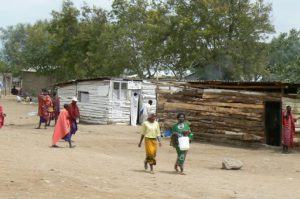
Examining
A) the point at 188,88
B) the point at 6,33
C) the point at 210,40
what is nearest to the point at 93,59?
the point at 210,40

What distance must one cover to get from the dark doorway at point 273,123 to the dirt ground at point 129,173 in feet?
5.01

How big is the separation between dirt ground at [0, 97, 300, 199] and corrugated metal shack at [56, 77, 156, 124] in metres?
9.62

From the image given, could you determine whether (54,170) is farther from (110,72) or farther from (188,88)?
(110,72)

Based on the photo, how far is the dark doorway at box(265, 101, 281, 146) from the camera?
20.6m

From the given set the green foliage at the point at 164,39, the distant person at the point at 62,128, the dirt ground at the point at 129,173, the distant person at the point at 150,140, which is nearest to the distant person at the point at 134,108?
the green foliage at the point at 164,39

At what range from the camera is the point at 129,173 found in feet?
38.5

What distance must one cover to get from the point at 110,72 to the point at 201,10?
10.1 meters

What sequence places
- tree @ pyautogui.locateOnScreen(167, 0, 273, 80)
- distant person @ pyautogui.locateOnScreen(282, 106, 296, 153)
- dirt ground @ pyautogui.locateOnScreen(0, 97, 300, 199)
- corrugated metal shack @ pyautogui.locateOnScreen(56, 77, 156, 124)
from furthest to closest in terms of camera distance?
tree @ pyautogui.locateOnScreen(167, 0, 273, 80) → corrugated metal shack @ pyautogui.locateOnScreen(56, 77, 156, 124) → distant person @ pyautogui.locateOnScreen(282, 106, 296, 153) → dirt ground @ pyautogui.locateOnScreen(0, 97, 300, 199)

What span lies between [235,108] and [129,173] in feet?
31.4

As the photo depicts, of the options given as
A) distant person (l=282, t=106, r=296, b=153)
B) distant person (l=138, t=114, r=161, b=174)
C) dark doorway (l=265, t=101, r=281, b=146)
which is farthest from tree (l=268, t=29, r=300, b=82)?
distant person (l=138, t=114, r=161, b=174)

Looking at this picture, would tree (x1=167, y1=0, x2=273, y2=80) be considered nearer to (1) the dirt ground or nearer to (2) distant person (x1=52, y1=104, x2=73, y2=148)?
(1) the dirt ground

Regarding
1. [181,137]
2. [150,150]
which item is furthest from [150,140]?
[181,137]

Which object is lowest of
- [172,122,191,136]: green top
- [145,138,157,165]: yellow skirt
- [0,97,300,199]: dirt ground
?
Result: [0,97,300,199]: dirt ground

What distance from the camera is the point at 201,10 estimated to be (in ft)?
105
